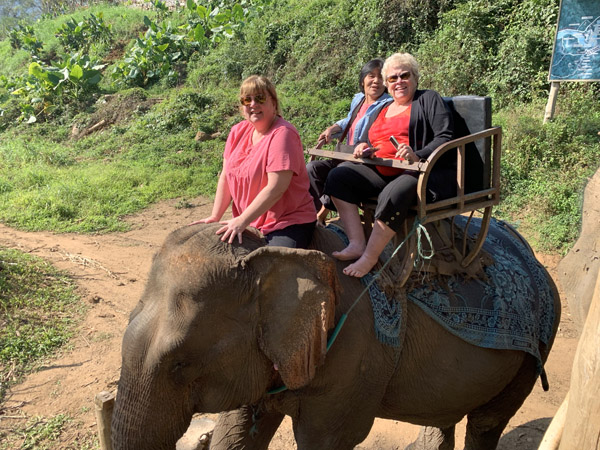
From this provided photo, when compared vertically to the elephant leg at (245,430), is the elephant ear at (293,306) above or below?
above

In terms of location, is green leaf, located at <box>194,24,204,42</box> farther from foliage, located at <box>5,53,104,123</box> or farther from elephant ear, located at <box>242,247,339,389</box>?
elephant ear, located at <box>242,247,339,389</box>

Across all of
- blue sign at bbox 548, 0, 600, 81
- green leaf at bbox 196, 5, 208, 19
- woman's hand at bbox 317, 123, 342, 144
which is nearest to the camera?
woman's hand at bbox 317, 123, 342, 144

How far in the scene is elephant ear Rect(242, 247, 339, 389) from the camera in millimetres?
2379

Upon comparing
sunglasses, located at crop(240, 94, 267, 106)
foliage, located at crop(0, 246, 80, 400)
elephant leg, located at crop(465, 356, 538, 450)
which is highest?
sunglasses, located at crop(240, 94, 267, 106)

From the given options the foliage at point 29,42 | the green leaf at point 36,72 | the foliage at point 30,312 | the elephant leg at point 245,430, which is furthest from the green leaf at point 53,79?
the elephant leg at point 245,430

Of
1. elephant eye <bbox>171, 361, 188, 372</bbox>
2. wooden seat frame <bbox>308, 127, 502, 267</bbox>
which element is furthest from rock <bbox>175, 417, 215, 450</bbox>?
wooden seat frame <bbox>308, 127, 502, 267</bbox>

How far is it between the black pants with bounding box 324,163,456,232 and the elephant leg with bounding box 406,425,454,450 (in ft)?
6.33

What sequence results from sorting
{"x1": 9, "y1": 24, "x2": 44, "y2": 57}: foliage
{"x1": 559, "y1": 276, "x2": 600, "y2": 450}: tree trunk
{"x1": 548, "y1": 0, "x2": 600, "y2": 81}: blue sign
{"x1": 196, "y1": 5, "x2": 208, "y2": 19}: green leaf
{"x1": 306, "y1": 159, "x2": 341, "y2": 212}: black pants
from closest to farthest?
{"x1": 559, "y1": 276, "x2": 600, "y2": 450}: tree trunk, {"x1": 306, "y1": 159, "x2": 341, "y2": 212}: black pants, {"x1": 548, "y1": 0, "x2": 600, "y2": 81}: blue sign, {"x1": 196, "y1": 5, "x2": 208, "y2": 19}: green leaf, {"x1": 9, "y1": 24, "x2": 44, "y2": 57}: foliage

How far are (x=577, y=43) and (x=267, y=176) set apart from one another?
25.3ft

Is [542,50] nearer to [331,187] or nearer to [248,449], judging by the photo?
[331,187]

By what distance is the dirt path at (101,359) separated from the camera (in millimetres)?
4438

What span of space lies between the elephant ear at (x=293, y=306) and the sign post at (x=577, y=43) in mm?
7775

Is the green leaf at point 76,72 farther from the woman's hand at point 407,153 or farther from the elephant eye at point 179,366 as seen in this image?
the elephant eye at point 179,366

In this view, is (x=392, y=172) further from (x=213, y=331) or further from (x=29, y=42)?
(x=29, y=42)
